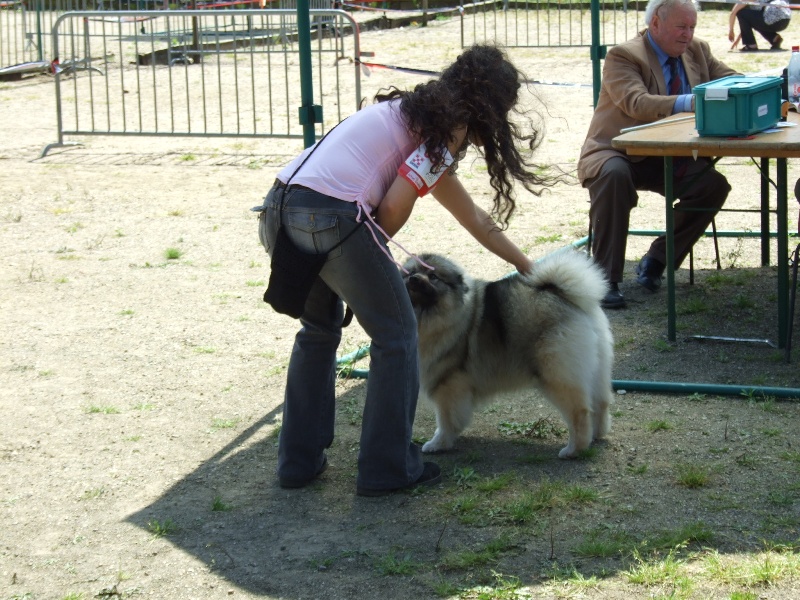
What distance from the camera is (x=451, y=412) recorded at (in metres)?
4.14

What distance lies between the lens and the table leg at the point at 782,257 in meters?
4.85

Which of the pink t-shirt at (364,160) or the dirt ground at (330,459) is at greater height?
the pink t-shirt at (364,160)

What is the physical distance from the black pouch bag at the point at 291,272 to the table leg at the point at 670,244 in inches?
91.8

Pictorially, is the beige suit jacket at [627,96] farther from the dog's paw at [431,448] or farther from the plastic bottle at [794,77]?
the dog's paw at [431,448]

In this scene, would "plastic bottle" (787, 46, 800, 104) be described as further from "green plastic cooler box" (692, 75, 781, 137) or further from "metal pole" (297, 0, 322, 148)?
Answer: "metal pole" (297, 0, 322, 148)

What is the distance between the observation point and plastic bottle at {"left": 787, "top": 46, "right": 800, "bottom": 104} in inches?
215

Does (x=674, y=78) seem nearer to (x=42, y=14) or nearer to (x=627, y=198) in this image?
(x=627, y=198)

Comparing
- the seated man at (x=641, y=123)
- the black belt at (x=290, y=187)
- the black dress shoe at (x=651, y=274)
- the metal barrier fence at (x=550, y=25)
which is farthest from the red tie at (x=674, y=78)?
the metal barrier fence at (x=550, y=25)

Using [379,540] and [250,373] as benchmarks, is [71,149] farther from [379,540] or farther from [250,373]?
[379,540]

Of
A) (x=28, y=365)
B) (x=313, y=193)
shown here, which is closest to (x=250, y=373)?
(x=28, y=365)

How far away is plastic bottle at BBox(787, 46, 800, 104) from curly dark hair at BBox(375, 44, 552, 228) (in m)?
2.62

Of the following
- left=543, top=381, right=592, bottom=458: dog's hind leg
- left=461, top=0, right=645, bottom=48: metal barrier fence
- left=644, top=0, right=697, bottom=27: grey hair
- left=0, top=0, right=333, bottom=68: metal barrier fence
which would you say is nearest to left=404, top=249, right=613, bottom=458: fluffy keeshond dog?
left=543, top=381, right=592, bottom=458: dog's hind leg

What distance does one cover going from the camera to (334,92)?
13359 millimetres

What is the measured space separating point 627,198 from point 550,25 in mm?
12747
